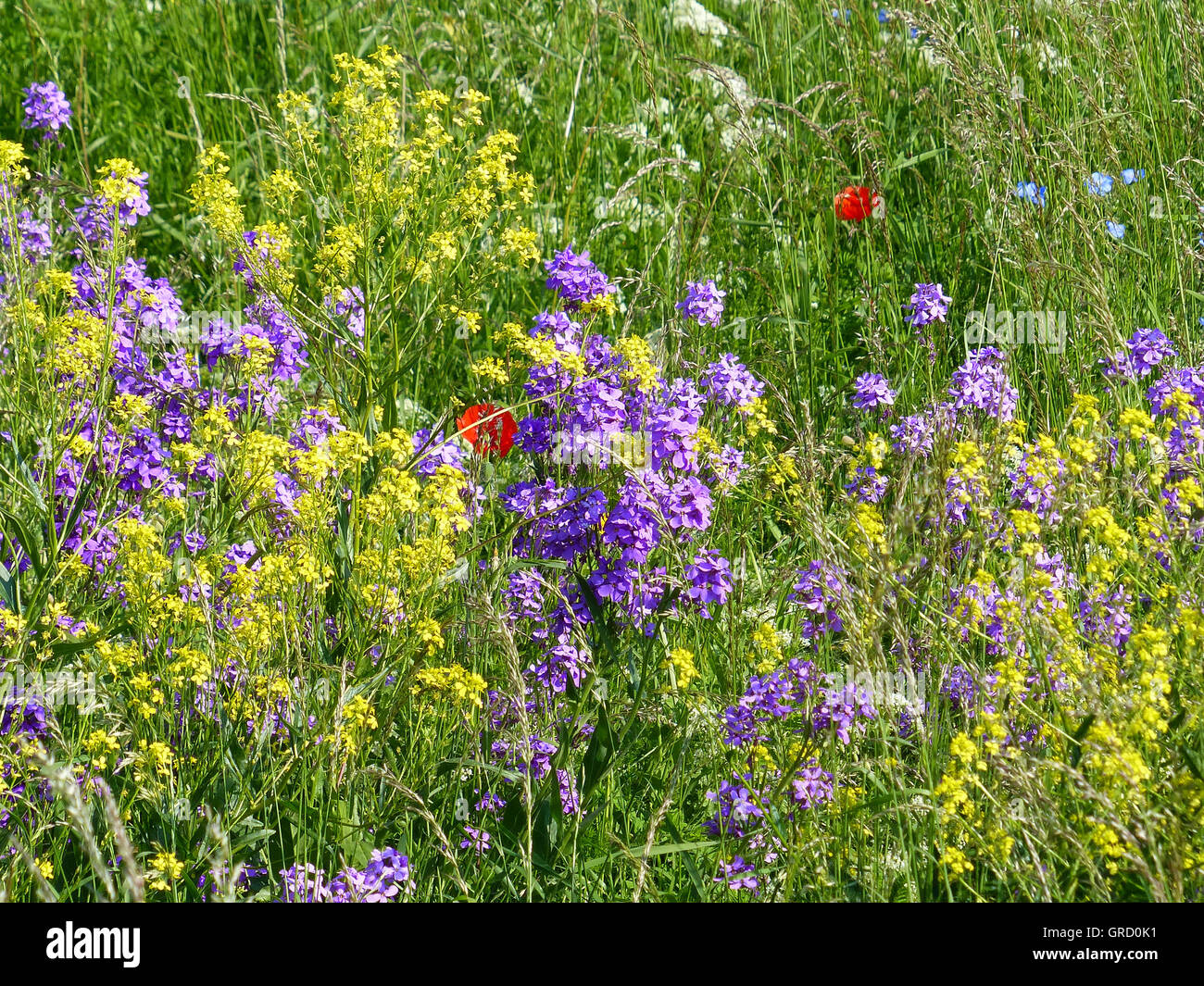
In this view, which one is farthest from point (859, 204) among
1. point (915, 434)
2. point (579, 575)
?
point (579, 575)

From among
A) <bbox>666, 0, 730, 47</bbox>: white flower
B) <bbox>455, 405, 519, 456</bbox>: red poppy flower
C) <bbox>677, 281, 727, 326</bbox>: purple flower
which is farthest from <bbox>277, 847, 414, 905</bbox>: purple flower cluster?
<bbox>666, 0, 730, 47</bbox>: white flower

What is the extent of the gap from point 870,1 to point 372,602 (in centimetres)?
403

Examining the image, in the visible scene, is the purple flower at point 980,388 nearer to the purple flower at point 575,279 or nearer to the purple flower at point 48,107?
the purple flower at point 575,279

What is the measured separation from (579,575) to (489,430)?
1.66ft

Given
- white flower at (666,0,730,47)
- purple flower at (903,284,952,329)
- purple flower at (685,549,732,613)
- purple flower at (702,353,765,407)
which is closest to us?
purple flower at (685,549,732,613)

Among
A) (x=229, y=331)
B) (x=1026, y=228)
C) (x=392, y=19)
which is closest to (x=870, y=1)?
(x=392, y=19)

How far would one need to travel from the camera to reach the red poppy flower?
2.54 meters

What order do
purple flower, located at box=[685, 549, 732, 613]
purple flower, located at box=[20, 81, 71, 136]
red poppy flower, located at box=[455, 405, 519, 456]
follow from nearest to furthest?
purple flower, located at box=[685, 549, 732, 613]
red poppy flower, located at box=[455, 405, 519, 456]
purple flower, located at box=[20, 81, 71, 136]

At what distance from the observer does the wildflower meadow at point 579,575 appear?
1.91m

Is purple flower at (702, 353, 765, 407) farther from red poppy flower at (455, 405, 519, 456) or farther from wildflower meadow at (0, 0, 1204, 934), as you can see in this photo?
red poppy flower at (455, 405, 519, 456)

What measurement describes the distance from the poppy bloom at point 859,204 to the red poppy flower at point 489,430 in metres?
1.36

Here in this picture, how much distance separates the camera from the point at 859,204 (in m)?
A: 3.57

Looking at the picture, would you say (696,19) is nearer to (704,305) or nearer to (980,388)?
(704,305)

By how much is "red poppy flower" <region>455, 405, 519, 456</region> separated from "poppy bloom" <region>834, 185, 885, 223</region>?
1.36 metres
